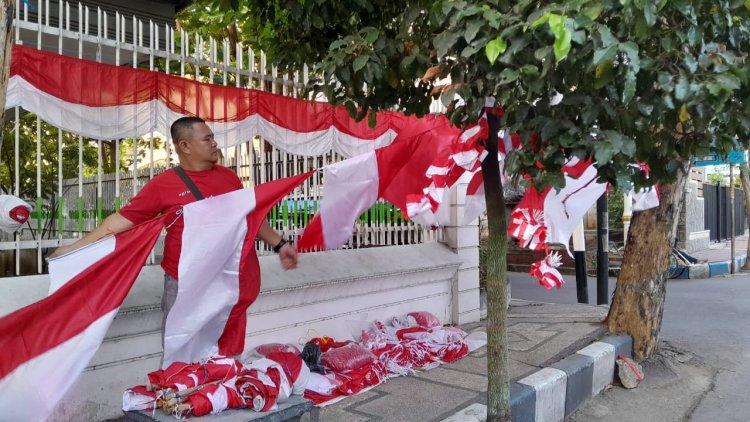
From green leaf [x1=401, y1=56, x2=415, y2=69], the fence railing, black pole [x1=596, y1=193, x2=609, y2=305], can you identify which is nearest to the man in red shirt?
the fence railing

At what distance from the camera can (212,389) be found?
9.15 feet

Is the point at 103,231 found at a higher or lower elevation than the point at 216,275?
higher

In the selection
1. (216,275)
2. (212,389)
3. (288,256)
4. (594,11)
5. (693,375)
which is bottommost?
(693,375)

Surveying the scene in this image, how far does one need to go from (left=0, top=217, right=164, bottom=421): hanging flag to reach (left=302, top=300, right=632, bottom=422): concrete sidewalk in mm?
1654

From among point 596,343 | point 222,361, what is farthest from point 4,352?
point 596,343

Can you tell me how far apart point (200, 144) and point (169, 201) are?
1.28 ft

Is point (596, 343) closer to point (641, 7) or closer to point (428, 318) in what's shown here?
point (428, 318)

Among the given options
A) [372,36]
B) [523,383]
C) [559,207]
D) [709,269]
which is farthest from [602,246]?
[709,269]

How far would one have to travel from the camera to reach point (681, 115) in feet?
7.44

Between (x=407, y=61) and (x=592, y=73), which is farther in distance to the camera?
(x=407, y=61)

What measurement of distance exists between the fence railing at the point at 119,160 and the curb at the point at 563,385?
229 cm

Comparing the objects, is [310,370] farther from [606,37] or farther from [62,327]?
[606,37]

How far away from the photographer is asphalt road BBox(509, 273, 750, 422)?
16.1 ft

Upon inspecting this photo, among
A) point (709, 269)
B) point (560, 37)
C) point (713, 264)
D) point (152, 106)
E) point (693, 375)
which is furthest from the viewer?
point (713, 264)
